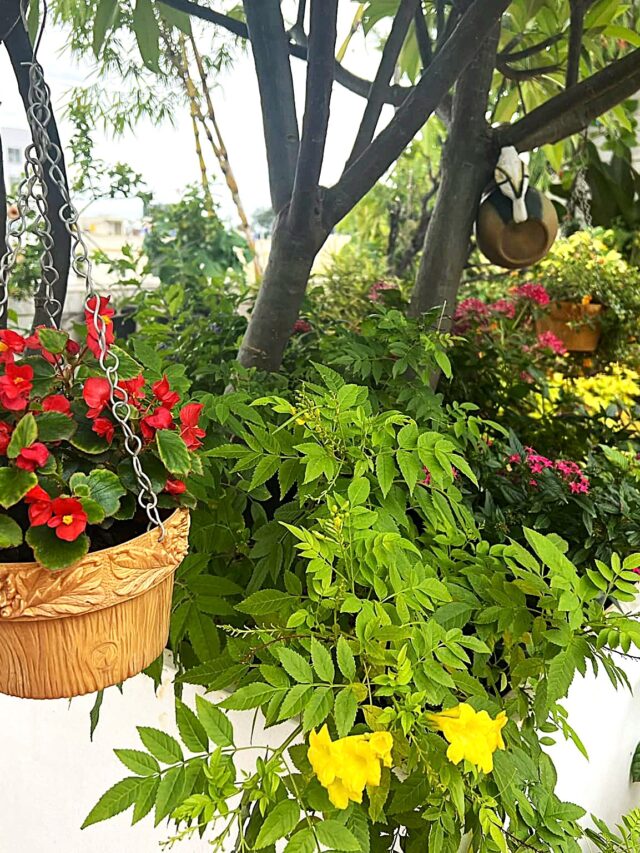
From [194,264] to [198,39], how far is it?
910 mm

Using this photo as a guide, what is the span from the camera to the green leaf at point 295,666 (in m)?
0.65

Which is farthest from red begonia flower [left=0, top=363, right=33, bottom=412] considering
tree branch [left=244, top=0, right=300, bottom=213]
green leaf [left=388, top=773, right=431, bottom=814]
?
tree branch [left=244, top=0, right=300, bottom=213]

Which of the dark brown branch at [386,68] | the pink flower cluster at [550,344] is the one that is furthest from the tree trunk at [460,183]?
the pink flower cluster at [550,344]

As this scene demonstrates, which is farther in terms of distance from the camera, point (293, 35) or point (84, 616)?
point (293, 35)

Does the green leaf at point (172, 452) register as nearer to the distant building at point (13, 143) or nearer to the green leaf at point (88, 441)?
the green leaf at point (88, 441)

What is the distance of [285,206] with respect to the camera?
136cm

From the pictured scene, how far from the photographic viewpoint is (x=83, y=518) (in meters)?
0.62

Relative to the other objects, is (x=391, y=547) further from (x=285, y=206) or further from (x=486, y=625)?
(x=285, y=206)

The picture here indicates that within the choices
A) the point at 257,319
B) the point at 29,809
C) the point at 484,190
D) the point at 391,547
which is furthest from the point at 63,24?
the point at 29,809

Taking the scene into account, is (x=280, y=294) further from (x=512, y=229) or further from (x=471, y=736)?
(x=471, y=736)

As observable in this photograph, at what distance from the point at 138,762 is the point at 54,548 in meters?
0.19

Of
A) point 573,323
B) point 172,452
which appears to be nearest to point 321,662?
point 172,452

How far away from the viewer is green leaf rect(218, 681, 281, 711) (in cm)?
65

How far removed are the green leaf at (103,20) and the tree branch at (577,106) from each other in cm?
76
